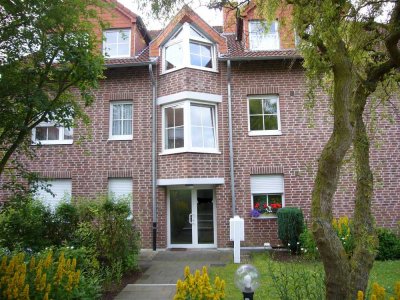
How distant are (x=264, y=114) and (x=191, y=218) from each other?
16.0 feet

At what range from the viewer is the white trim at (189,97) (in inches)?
540

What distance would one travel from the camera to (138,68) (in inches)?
580

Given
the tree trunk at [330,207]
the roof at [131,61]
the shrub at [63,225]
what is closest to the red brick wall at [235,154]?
the roof at [131,61]

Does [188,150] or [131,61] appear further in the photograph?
[131,61]

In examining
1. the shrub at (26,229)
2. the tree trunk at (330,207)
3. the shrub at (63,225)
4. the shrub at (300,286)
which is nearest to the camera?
the tree trunk at (330,207)

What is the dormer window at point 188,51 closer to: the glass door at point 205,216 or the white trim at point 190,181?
the white trim at point 190,181

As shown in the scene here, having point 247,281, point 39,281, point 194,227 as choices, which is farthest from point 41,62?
point 194,227

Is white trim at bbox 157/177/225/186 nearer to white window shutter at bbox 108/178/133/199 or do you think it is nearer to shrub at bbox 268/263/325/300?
white window shutter at bbox 108/178/133/199

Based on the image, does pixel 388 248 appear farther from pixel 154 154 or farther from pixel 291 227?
pixel 154 154

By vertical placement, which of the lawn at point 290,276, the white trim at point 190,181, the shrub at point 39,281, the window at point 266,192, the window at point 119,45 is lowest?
the lawn at point 290,276

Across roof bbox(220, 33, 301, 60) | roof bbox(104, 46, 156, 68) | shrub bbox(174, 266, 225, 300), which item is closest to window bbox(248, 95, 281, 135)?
roof bbox(220, 33, 301, 60)

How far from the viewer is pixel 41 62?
18.4ft

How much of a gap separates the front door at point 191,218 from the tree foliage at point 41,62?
8.69m

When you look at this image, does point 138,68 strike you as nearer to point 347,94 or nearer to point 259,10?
point 259,10
